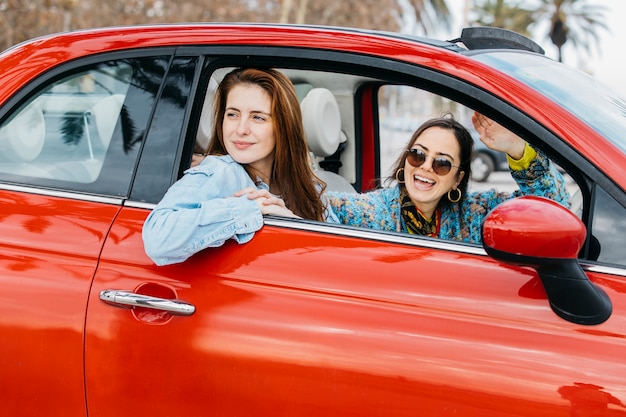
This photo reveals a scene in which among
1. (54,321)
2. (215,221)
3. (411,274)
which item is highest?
(215,221)

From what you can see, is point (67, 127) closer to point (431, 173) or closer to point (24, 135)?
point (24, 135)

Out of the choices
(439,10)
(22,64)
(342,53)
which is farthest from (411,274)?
(439,10)

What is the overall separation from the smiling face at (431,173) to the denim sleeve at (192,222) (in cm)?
72

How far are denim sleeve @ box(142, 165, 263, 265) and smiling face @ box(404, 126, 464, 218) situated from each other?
28.3 inches

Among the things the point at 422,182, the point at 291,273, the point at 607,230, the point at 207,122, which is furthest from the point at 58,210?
the point at 607,230

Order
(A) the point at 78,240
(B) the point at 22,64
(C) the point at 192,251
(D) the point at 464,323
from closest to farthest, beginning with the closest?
(D) the point at 464,323 < (C) the point at 192,251 < (A) the point at 78,240 < (B) the point at 22,64

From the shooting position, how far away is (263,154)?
219 cm

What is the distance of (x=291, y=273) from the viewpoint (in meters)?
1.72

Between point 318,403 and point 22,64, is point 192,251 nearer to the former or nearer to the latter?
point 318,403

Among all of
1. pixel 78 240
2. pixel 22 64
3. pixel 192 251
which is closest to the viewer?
pixel 192 251

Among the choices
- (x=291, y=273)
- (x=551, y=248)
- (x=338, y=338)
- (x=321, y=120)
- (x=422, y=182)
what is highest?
(x=321, y=120)

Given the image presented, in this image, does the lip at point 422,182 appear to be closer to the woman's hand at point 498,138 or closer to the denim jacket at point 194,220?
the woman's hand at point 498,138

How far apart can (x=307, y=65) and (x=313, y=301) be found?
2.26ft

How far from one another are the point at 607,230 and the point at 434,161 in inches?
31.0
